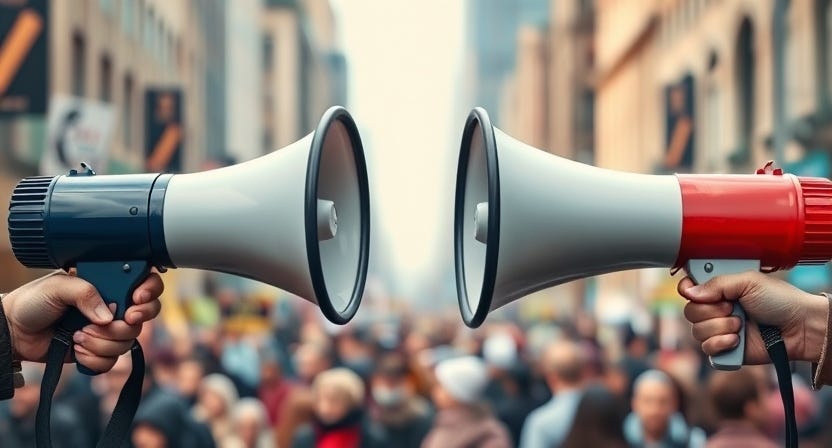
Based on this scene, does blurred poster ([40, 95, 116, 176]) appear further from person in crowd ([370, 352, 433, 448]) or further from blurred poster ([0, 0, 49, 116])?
person in crowd ([370, 352, 433, 448])

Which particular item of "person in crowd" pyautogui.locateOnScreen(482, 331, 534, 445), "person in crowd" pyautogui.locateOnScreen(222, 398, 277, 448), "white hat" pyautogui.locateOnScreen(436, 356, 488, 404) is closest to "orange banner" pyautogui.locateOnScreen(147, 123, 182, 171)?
"person in crowd" pyautogui.locateOnScreen(482, 331, 534, 445)

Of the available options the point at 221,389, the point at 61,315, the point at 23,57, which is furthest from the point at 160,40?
the point at 61,315

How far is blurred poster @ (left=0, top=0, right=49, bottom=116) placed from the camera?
42.2 ft

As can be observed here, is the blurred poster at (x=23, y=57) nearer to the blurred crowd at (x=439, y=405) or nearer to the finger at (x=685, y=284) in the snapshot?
the blurred crowd at (x=439, y=405)

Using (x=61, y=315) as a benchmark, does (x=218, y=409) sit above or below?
below

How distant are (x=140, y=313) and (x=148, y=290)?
5cm

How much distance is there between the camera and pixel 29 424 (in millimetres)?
7293

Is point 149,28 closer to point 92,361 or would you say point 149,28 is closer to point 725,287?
point 92,361

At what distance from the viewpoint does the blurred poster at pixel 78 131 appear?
1269cm

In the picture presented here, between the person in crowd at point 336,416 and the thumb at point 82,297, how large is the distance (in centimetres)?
412

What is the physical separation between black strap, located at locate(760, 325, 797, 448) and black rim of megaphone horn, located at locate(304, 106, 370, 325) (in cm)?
80

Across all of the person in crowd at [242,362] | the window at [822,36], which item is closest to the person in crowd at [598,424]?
the person in crowd at [242,362]

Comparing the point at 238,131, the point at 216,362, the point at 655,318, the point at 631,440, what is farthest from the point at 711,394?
the point at 238,131

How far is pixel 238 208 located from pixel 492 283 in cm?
50
